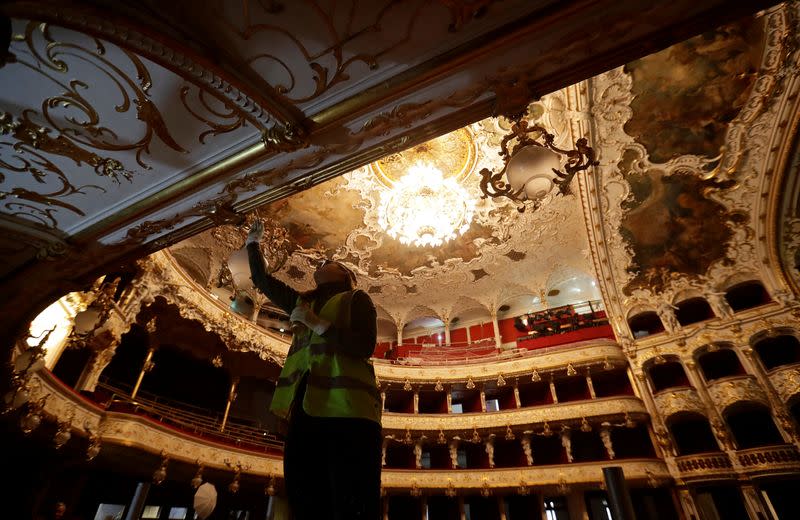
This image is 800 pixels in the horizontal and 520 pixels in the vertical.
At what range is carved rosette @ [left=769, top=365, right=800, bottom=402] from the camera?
33.2ft

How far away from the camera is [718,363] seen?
40.9 ft

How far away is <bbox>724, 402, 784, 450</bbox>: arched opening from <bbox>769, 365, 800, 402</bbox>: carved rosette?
664mm

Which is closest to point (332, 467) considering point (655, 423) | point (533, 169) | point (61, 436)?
point (533, 169)

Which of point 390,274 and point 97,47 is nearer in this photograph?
point 97,47

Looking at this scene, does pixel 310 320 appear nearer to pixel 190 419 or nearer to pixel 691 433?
pixel 190 419

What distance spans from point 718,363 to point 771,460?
321 centimetres

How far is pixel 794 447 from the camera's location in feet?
32.3

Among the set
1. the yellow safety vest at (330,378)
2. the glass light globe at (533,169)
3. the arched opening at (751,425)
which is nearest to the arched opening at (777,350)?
the arched opening at (751,425)

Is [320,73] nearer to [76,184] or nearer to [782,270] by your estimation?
[76,184]

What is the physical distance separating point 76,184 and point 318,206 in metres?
8.77

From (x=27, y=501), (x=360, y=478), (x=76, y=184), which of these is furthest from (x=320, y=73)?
(x=27, y=501)

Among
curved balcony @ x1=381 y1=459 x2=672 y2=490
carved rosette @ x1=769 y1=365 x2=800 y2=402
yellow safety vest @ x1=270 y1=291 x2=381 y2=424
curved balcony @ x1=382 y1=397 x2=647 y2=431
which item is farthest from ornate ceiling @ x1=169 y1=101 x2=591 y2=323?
yellow safety vest @ x1=270 y1=291 x2=381 y2=424

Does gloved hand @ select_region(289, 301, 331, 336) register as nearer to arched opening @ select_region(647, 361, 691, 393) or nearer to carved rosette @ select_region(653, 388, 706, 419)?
carved rosette @ select_region(653, 388, 706, 419)

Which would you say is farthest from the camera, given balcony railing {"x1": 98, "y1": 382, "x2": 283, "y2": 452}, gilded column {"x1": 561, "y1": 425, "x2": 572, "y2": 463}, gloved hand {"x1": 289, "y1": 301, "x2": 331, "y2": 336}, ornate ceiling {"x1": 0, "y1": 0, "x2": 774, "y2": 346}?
gilded column {"x1": 561, "y1": 425, "x2": 572, "y2": 463}
